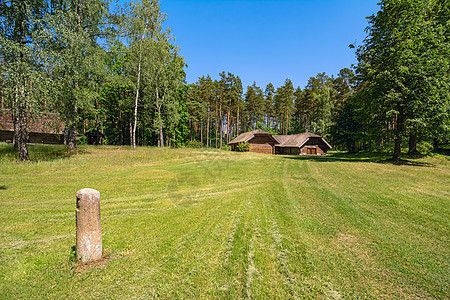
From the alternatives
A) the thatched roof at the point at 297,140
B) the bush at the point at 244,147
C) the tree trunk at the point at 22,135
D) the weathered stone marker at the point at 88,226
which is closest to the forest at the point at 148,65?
the tree trunk at the point at 22,135

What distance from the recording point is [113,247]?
152 inches

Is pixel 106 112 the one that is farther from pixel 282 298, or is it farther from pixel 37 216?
pixel 282 298

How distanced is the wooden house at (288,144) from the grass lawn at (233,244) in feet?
102

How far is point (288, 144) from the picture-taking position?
39469 millimetres

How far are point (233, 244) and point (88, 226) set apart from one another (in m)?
2.80

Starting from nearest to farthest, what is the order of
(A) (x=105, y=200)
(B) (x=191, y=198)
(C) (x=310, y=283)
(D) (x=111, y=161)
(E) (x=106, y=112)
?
(C) (x=310, y=283) < (A) (x=105, y=200) < (B) (x=191, y=198) < (D) (x=111, y=161) < (E) (x=106, y=112)

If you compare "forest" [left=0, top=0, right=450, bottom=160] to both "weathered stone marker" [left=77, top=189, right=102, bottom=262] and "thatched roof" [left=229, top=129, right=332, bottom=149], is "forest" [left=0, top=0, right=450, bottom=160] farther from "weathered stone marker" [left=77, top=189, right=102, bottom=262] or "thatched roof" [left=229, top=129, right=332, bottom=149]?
"weathered stone marker" [left=77, top=189, right=102, bottom=262]

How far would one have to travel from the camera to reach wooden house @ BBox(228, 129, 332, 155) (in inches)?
1502

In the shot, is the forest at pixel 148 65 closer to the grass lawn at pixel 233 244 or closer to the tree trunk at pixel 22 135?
the tree trunk at pixel 22 135

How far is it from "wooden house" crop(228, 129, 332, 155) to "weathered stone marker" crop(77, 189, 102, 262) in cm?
3521

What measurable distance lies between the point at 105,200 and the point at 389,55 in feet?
77.8

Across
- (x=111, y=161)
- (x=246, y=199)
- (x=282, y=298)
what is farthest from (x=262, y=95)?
(x=282, y=298)

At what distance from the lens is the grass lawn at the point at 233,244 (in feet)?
9.48

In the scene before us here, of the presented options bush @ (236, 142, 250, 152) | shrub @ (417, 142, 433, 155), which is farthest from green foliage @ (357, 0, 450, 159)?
bush @ (236, 142, 250, 152)
